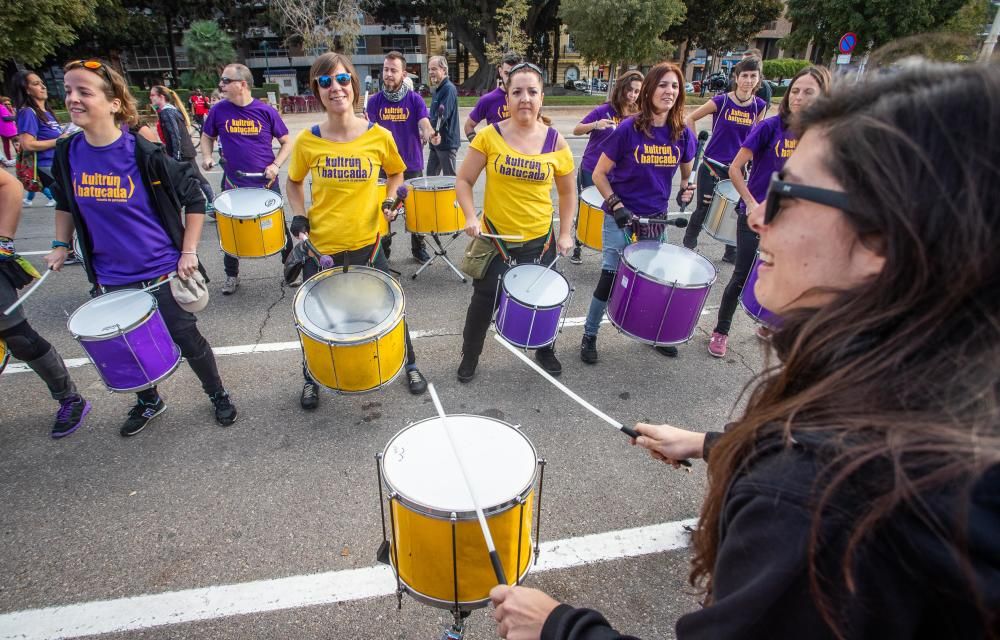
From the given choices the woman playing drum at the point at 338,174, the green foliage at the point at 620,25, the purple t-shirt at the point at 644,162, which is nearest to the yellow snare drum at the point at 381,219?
the woman playing drum at the point at 338,174

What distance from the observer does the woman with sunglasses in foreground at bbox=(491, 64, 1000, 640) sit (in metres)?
A: 0.62

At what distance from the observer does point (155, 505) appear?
9.21 ft

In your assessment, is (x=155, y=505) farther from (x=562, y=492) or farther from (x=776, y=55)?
(x=776, y=55)

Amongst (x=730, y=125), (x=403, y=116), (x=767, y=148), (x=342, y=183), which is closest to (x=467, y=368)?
(x=342, y=183)

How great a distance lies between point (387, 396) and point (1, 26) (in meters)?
24.7

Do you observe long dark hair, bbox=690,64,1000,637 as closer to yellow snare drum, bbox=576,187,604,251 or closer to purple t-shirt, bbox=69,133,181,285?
purple t-shirt, bbox=69,133,181,285

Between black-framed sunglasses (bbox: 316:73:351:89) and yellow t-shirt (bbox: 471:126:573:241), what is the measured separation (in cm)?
94

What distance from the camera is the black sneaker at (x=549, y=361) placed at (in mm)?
4086

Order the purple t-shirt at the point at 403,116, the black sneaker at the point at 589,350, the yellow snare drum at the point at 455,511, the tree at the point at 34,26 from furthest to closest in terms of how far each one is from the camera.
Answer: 1. the tree at the point at 34,26
2. the purple t-shirt at the point at 403,116
3. the black sneaker at the point at 589,350
4. the yellow snare drum at the point at 455,511

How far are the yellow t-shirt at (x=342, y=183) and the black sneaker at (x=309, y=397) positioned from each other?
949 millimetres

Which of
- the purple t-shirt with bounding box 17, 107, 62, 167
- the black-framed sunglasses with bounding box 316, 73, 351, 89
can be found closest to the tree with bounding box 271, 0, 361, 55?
the purple t-shirt with bounding box 17, 107, 62, 167

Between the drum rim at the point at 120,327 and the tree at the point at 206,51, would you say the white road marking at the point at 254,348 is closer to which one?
the drum rim at the point at 120,327

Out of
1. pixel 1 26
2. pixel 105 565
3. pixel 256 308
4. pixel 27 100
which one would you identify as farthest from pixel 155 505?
pixel 1 26

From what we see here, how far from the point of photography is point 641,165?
13.3ft
